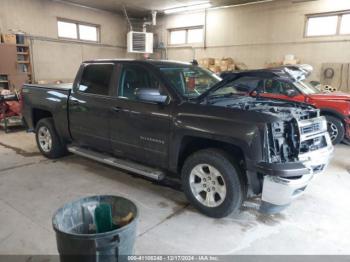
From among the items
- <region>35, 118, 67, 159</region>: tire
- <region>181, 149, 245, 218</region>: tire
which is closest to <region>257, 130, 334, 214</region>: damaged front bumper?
<region>181, 149, 245, 218</region>: tire

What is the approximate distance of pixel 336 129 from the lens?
600 cm

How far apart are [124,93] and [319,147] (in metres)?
2.34

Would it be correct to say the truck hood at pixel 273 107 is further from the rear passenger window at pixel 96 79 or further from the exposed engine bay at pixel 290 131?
the rear passenger window at pixel 96 79

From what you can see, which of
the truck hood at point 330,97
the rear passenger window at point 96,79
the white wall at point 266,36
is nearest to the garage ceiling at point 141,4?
the white wall at point 266,36

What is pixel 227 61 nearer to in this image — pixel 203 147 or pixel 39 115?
pixel 39 115

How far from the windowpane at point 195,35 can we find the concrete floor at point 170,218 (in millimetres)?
8327

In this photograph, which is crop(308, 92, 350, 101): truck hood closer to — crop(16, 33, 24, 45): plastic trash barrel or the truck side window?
the truck side window

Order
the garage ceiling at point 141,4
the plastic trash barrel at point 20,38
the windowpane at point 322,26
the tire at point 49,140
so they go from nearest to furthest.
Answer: the tire at point 49,140 → the windowpane at point 322,26 → the plastic trash barrel at point 20,38 → the garage ceiling at point 141,4

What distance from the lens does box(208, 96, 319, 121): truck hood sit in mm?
2746

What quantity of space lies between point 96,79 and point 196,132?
1861 millimetres

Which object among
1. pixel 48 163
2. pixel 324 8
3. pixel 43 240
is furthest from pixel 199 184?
pixel 324 8

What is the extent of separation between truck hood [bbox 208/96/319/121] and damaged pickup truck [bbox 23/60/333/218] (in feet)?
0.04

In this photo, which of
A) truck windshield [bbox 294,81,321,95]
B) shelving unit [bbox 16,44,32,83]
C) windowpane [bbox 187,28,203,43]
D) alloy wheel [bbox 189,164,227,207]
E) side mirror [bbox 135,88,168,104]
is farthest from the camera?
windowpane [bbox 187,28,203,43]

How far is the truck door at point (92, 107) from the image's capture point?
376 cm
